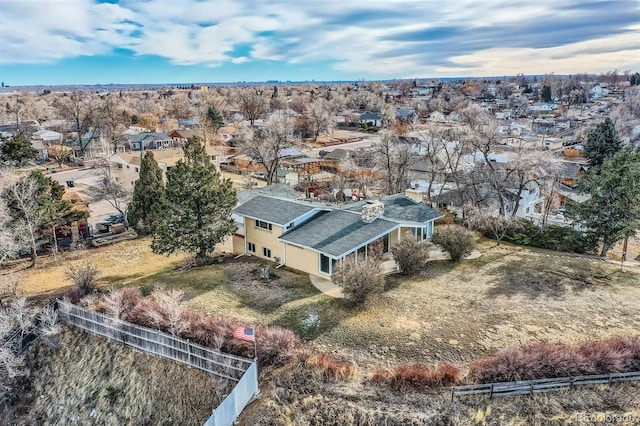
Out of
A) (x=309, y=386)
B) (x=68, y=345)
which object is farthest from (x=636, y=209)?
(x=68, y=345)

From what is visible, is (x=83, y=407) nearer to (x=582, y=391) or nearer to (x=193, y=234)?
(x=193, y=234)

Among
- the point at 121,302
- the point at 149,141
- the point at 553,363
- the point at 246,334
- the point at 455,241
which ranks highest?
the point at 149,141

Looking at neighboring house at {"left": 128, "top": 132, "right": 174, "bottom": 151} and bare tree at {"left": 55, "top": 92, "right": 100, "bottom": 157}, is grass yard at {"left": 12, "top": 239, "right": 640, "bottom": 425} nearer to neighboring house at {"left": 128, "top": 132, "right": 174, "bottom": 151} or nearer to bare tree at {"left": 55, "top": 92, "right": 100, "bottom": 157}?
neighboring house at {"left": 128, "top": 132, "right": 174, "bottom": 151}

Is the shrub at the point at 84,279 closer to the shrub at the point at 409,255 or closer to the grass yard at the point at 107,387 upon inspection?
the grass yard at the point at 107,387

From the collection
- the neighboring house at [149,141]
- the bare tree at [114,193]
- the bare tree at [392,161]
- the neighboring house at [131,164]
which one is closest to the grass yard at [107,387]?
the bare tree at [114,193]

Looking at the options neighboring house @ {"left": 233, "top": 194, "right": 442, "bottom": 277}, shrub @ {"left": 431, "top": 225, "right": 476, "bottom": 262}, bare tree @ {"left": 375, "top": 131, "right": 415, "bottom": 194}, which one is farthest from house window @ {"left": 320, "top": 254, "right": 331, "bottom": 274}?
bare tree @ {"left": 375, "top": 131, "right": 415, "bottom": 194}

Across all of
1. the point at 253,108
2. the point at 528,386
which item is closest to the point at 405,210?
the point at 528,386

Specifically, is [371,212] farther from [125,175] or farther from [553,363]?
[125,175]
